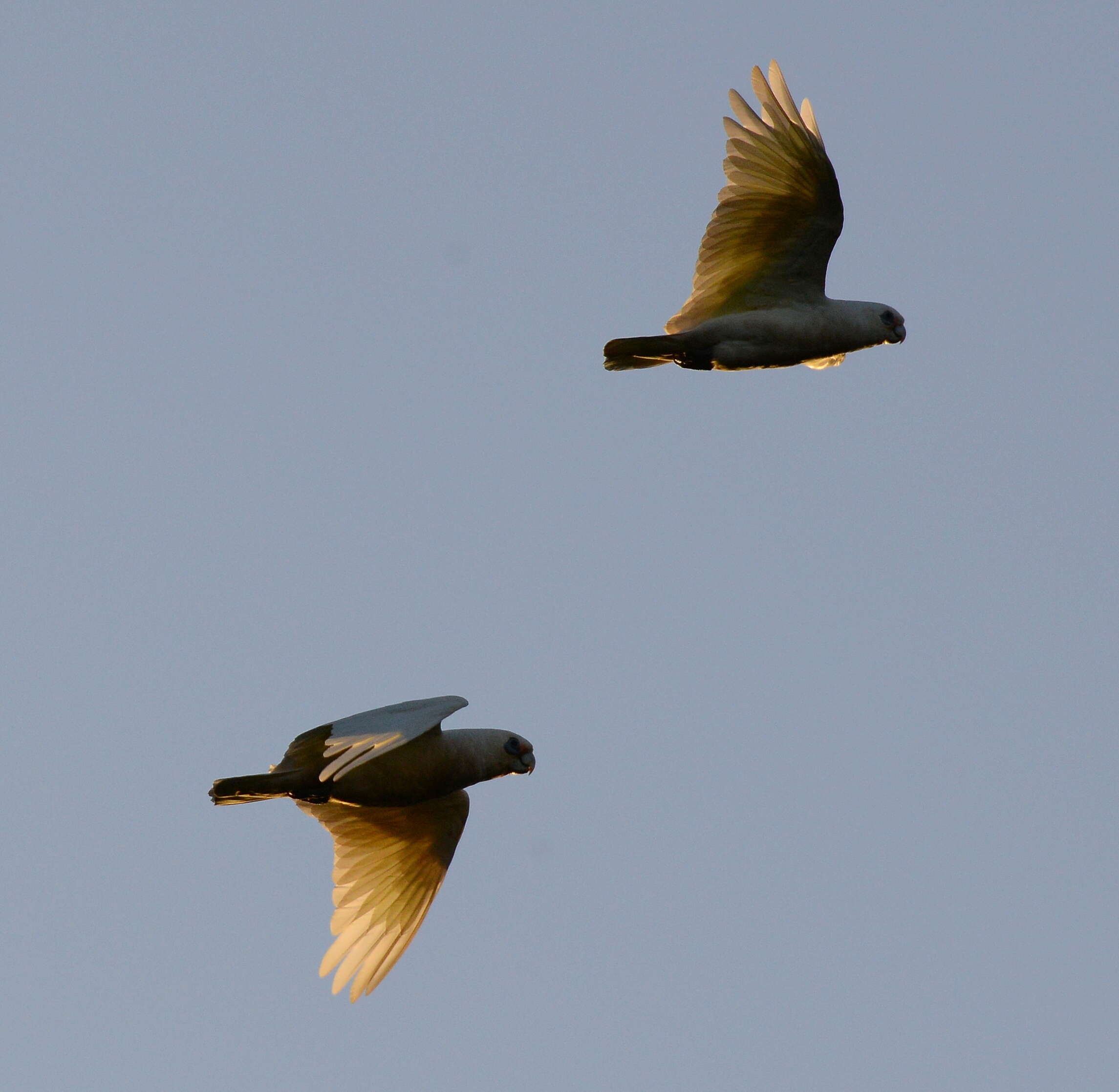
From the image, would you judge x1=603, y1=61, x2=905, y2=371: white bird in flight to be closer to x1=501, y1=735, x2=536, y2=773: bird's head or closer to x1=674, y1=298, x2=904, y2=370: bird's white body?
x1=674, y1=298, x2=904, y2=370: bird's white body

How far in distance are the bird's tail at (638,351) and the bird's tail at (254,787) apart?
3.55 m

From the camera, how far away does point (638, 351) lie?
12.8 metres

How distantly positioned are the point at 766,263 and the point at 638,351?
1.17 meters

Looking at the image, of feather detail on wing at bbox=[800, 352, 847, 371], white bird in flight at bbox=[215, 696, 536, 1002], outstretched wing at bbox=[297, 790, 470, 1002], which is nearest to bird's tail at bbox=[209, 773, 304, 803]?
white bird in flight at bbox=[215, 696, 536, 1002]

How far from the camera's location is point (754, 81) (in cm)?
1295

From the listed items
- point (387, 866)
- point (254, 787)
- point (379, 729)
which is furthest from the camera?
point (387, 866)

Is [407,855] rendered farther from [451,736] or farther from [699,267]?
[699,267]

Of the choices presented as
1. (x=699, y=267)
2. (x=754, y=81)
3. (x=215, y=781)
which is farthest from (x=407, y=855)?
(x=754, y=81)

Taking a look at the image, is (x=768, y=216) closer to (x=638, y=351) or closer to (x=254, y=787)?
(x=638, y=351)

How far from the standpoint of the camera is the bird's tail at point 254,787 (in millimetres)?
11562

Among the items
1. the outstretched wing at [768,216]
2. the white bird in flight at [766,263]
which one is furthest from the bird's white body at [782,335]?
the outstretched wing at [768,216]

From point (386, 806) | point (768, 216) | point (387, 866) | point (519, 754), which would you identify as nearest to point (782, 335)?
point (768, 216)

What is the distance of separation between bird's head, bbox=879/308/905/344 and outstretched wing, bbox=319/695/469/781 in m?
4.47

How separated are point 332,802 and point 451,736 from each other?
101 cm
